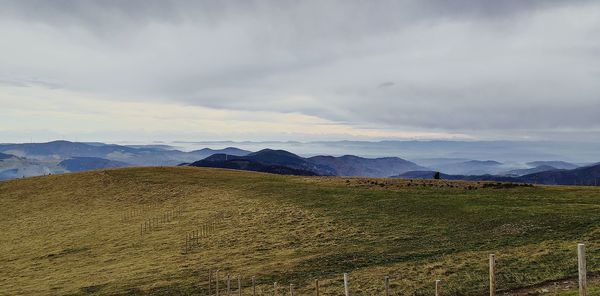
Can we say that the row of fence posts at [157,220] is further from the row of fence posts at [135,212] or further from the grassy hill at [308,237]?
the row of fence posts at [135,212]

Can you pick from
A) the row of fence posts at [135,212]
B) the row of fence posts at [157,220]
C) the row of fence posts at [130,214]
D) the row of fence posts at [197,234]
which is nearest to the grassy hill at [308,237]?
the row of fence posts at [135,212]

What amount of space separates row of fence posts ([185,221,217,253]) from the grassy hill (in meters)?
0.89

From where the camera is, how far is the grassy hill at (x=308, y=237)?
29.5m

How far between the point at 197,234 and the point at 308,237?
15.2 meters

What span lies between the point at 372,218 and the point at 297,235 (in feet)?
31.6

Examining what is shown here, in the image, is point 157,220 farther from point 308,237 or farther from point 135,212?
point 308,237

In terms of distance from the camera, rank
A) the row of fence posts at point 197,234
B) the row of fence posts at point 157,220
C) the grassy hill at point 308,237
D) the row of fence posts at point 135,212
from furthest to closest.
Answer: the row of fence posts at point 135,212, the row of fence posts at point 157,220, the row of fence posts at point 197,234, the grassy hill at point 308,237

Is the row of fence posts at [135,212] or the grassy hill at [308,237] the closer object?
the grassy hill at [308,237]

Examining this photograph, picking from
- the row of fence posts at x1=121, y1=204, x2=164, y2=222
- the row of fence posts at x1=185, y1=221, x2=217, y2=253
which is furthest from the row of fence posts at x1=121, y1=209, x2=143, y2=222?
the row of fence posts at x1=185, y1=221, x2=217, y2=253

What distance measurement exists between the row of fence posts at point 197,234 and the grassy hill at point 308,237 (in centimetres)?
89

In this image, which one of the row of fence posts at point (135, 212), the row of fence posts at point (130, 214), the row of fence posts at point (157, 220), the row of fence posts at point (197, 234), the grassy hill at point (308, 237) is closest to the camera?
the grassy hill at point (308, 237)

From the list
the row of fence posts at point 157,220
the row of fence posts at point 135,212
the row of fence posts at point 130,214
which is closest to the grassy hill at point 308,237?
the row of fence posts at point 135,212

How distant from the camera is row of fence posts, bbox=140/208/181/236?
192ft

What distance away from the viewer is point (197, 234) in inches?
2046
